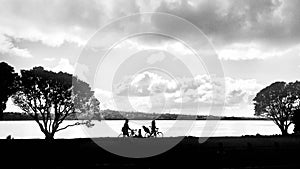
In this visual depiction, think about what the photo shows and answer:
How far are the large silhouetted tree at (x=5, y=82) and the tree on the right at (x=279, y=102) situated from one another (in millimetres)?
50209

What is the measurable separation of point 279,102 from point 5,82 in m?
53.0

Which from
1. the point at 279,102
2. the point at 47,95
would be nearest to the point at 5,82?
the point at 47,95

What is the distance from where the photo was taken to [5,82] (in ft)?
135

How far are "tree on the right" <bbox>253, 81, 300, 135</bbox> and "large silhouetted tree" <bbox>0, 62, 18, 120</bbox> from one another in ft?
165

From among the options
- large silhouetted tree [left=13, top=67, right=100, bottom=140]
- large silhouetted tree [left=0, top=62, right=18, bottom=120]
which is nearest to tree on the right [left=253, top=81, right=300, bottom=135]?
large silhouetted tree [left=13, top=67, right=100, bottom=140]

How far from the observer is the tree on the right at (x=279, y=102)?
64.1 meters

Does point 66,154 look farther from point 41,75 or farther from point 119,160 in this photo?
point 41,75

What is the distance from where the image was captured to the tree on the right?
2522 inches

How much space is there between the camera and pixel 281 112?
6481 centimetres

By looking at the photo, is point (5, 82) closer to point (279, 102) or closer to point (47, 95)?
point (47, 95)

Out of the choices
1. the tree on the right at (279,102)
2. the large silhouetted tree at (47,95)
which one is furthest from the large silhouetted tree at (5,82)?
the tree on the right at (279,102)

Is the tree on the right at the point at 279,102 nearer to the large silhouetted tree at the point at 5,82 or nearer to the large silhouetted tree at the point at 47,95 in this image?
the large silhouetted tree at the point at 47,95

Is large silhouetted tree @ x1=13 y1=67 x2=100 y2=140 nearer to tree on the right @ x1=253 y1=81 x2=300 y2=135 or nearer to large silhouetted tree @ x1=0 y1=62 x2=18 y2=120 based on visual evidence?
large silhouetted tree @ x1=0 y1=62 x2=18 y2=120

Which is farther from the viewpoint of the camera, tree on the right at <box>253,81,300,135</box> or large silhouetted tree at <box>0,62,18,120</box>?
tree on the right at <box>253,81,300,135</box>
